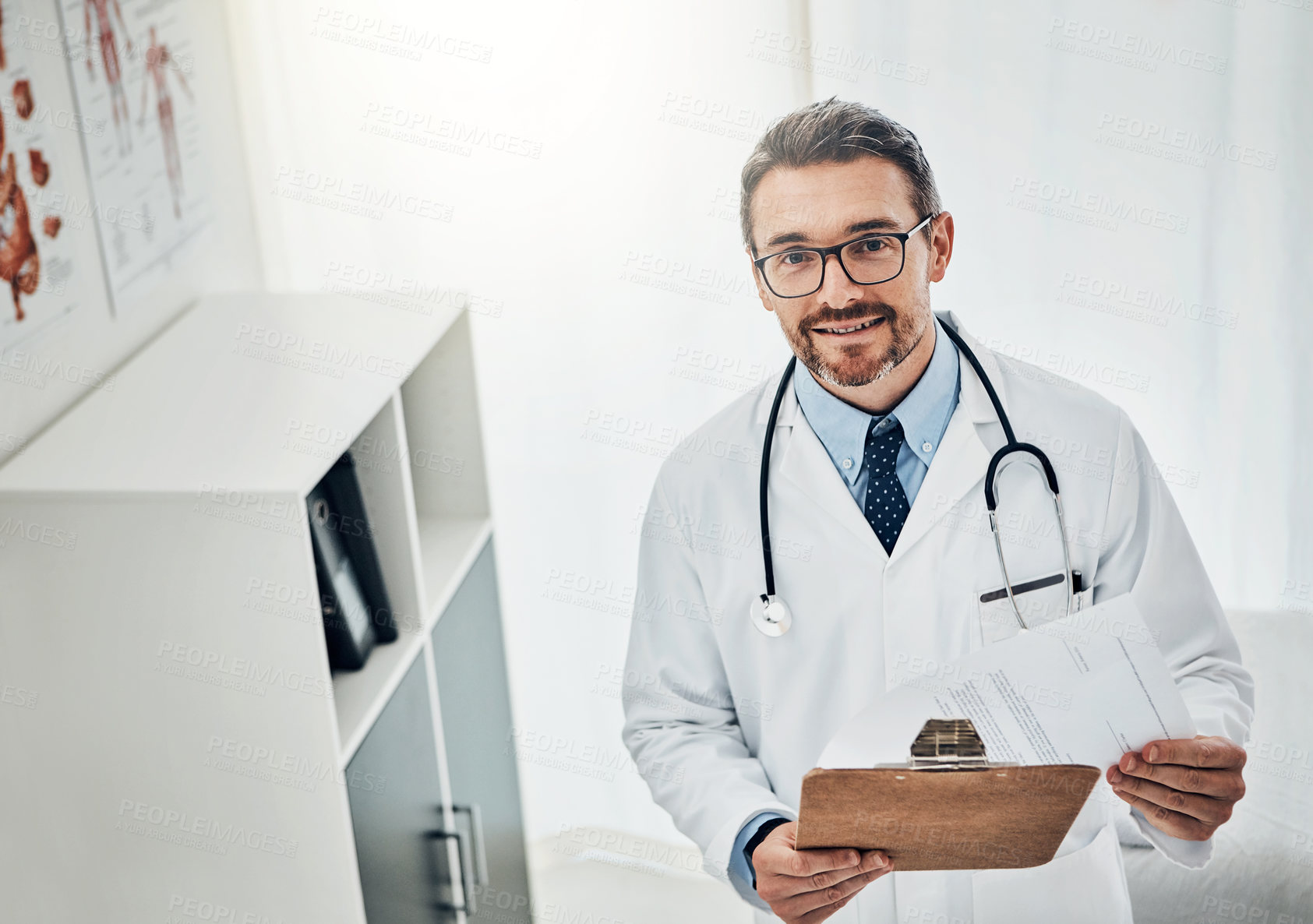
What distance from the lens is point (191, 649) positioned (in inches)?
54.0

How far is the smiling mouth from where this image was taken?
5.17 feet

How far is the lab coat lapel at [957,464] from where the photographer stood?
5.15ft

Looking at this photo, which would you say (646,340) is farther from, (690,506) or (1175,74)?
(1175,74)

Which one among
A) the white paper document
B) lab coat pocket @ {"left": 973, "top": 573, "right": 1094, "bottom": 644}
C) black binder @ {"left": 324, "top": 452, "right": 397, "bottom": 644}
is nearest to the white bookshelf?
black binder @ {"left": 324, "top": 452, "right": 397, "bottom": 644}

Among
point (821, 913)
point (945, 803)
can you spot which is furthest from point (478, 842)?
point (945, 803)

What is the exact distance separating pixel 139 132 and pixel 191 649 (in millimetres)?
896

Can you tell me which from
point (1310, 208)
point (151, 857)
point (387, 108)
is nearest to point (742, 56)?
point (387, 108)

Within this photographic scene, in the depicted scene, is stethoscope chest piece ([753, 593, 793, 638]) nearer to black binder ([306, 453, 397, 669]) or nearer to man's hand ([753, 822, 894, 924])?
man's hand ([753, 822, 894, 924])

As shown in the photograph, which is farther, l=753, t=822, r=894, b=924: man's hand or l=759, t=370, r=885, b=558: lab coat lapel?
l=759, t=370, r=885, b=558: lab coat lapel

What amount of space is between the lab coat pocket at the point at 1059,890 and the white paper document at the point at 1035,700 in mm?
271

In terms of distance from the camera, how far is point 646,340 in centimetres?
205

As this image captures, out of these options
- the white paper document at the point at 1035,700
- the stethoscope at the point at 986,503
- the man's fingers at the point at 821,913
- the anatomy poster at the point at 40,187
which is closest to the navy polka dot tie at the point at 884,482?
the stethoscope at the point at 986,503

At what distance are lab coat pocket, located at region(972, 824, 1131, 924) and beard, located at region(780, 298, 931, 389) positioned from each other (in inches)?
29.3

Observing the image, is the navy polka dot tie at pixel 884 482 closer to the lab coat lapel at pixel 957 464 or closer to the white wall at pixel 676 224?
the lab coat lapel at pixel 957 464
